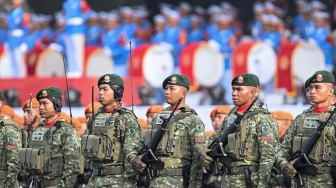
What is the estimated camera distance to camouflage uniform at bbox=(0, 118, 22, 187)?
1527 centimetres

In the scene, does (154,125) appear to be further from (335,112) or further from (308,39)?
(308,39)

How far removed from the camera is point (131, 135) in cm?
1484

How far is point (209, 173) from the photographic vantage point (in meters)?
17.6

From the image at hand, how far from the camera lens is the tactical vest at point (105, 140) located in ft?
48.6

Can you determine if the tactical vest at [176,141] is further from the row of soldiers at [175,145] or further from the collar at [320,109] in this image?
the collar at [320,109]

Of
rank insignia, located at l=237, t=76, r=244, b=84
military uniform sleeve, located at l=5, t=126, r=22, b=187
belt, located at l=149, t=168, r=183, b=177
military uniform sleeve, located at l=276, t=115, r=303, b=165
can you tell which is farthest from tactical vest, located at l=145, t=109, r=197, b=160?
military uniform sleeve, located at l=5, t=126, r=22, b=187

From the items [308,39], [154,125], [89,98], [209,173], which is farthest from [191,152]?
[308,39]

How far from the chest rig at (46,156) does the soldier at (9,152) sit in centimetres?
21

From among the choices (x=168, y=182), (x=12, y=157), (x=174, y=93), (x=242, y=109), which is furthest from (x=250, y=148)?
(x=12, y=157)

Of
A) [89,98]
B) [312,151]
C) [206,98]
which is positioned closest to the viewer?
[312,151]

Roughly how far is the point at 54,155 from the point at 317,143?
301cm

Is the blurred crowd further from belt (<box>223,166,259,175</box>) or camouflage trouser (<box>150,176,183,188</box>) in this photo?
belt (<box>223,166,259,175</box>)

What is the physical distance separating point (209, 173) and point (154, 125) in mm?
2901

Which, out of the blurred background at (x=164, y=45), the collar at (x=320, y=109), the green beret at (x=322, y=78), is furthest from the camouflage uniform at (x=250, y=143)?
the blurred background at (x=164, y=45)
